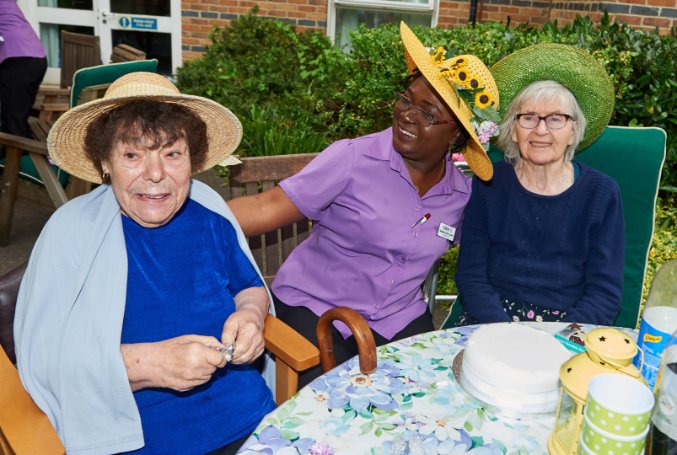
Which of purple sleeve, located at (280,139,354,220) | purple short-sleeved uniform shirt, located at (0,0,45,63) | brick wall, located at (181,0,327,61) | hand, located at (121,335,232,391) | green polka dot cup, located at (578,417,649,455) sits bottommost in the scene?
hand, located at (121,335,232,391)

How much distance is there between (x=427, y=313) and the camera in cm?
265

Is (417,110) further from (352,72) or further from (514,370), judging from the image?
(352,72)

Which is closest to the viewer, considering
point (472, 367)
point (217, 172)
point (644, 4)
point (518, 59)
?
point (472, 367)

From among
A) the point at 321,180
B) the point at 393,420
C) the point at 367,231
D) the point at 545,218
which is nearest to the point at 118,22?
the point at 321,180

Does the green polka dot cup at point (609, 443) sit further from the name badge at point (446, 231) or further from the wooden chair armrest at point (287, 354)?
the name badge at point (446, 231)

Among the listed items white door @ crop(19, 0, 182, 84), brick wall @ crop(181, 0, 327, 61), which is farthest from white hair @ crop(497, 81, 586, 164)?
white door @ crop(19, 0, 182, 84)

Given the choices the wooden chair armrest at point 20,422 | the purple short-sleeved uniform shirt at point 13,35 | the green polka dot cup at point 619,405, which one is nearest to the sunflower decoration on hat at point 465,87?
the green polka dot cup at point 619,405

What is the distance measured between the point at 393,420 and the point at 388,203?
1.05 meters

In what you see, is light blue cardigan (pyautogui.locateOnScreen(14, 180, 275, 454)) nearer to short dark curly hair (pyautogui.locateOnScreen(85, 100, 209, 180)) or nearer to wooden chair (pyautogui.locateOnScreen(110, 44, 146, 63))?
short dark curly hair (pyautogui.locateOnScreen(85, 100, 209, 180))

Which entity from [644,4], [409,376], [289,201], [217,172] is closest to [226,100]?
[217,172]

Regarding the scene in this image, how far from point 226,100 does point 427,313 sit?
4352 mm

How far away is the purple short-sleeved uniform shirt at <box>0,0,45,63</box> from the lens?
197 inches

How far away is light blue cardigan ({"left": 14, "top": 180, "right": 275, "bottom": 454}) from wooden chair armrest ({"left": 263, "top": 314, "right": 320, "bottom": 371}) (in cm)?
44

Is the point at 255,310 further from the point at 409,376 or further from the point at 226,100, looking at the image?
the point at 226,100
